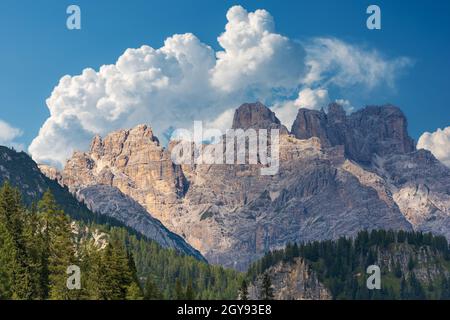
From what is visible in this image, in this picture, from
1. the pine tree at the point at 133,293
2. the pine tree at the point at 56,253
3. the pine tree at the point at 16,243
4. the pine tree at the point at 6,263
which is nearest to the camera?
the pine tree at the point at 6,263

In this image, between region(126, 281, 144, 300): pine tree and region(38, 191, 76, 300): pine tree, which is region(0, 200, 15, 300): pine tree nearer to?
region(38, 191, 76, 300): pine tree

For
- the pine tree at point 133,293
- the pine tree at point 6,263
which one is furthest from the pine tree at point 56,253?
the pine tree at point 133,293

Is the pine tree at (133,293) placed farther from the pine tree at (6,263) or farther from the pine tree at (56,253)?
the pine tree at (6,263)

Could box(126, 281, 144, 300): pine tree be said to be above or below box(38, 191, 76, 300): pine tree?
below

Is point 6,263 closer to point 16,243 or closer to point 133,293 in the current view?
point 16,243

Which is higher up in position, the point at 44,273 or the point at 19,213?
the point at 19,213

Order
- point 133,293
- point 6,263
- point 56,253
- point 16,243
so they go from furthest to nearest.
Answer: point 56,253
point 16,243
point 6,263
point 133,293

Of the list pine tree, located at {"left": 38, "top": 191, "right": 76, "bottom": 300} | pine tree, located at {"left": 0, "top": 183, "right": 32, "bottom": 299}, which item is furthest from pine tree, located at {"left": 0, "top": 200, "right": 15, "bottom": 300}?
pine tree, located at {"left": 38, "top": 191, "right": 76, "bottom": 300}

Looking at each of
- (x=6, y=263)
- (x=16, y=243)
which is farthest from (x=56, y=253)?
(x=6, y=263)
